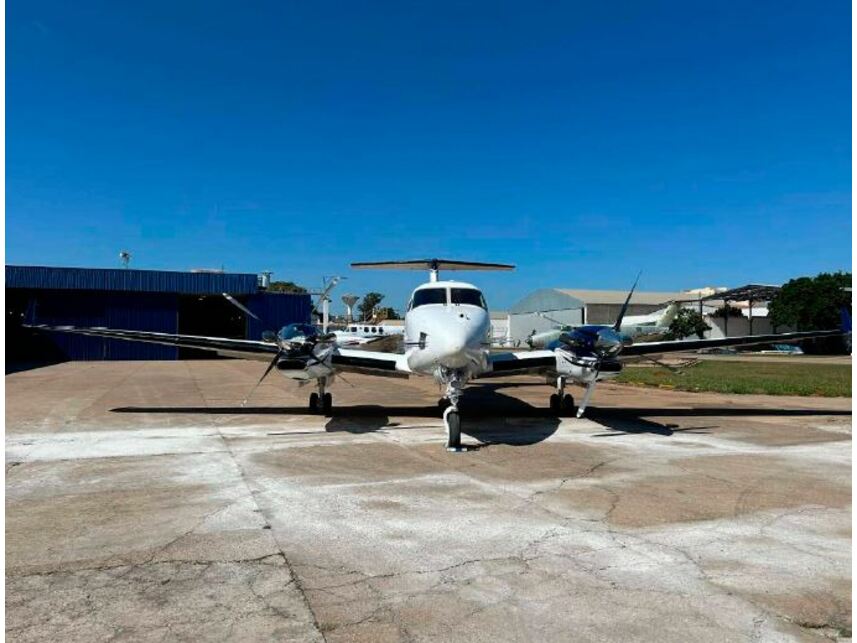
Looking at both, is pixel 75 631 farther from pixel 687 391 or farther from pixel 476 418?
pixel 687 391

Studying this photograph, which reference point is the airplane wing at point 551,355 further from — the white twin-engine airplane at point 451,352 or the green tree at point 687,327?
the green tree at point 687,327

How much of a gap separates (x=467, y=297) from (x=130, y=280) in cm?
4243

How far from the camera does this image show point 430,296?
1259 centimetres

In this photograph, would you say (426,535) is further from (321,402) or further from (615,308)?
(615,308)

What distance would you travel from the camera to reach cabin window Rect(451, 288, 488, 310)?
1238 centimetres

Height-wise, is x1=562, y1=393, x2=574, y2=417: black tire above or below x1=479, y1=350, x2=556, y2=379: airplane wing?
below

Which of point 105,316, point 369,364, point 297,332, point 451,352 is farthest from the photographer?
point 105,316

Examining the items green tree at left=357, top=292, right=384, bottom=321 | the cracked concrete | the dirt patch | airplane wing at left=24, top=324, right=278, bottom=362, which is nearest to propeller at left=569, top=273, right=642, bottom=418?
the cracked concrete

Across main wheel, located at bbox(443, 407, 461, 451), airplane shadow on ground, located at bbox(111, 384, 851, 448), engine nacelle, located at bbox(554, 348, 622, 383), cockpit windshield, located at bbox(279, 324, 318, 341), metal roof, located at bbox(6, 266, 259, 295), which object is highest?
metal roof, located at bbox(6, 266, 259, 295)

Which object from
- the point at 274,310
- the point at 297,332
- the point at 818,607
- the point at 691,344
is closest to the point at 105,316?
the point at 274,310

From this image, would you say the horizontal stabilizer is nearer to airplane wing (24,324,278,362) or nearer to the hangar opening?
airplane wing (24,324,278,362)

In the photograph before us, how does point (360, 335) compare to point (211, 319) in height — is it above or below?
below

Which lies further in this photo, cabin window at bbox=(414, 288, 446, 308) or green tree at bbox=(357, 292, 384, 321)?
green tree at bbox=(357, 292, 384, 321)

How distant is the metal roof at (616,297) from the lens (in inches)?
3285
